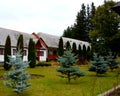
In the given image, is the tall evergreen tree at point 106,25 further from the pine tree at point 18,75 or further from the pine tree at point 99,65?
the pine tree at point 18,75

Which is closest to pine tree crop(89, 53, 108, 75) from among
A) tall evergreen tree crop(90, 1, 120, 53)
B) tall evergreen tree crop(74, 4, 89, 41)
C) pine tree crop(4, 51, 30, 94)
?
tall evergreen tree crop(90, 1, 120, 53)

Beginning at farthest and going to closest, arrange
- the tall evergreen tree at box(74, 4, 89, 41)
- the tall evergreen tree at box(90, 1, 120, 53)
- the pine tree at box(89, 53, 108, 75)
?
the tall evergreen tree at box(74, 4, 89, 41)
the tall evergreen tree at box(90, 1, 120, 53)
the pine tree at box(89, 53, 108, 75)

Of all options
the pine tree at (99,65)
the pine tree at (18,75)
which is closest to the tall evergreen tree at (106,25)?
the pine tree at (99,65)

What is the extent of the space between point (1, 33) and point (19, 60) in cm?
2936

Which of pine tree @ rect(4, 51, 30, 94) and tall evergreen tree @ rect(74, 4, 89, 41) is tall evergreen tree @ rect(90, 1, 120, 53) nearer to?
pine tree @ rect(4, 51, 30, 94)

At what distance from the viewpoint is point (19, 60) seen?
14.5 metres

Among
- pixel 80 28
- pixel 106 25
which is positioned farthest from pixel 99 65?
pixel 80 28

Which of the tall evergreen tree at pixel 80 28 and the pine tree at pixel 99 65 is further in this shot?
the tall evergreen tree at pixel 80 28

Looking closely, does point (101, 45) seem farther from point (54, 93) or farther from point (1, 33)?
point (54, 93)

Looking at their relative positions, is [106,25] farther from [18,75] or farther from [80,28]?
[80,28]

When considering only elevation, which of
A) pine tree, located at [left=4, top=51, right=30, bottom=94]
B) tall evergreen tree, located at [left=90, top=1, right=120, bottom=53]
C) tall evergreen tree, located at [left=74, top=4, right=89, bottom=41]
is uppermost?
tall evergreen tree, located at [left=74, top=4, right=89, bottom=41]

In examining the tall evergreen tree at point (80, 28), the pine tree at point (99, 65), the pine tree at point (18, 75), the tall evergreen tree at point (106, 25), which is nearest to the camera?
the pine tree at point (18, 75)

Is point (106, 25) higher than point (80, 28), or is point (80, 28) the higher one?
point (80, 28)

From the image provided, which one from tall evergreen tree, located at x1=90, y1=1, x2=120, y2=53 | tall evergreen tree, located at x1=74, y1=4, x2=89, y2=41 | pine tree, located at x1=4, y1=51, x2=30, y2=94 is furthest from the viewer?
tall evergreen tree, located at x1=74, y1=4, x2=89, y2=41
